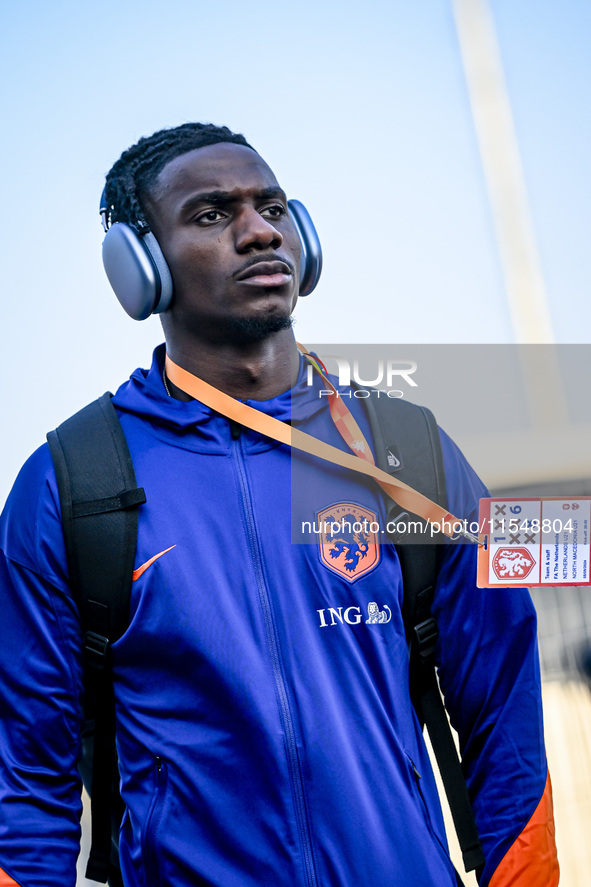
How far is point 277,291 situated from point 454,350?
0.36 metres

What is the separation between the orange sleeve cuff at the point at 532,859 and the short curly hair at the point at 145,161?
4.06ft

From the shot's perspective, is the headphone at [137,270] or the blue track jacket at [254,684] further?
the headphone at [137,270]

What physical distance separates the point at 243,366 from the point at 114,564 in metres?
0.44

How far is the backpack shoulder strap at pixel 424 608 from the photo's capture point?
1381 millimetres

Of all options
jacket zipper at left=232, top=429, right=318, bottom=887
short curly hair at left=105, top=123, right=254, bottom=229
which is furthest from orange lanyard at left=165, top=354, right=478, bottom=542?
short curly hair at left=105, top=123, right=254, bottom=229

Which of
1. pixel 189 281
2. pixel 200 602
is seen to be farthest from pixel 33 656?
pixel 189 281

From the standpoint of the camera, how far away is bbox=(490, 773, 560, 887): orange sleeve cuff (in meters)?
1.33

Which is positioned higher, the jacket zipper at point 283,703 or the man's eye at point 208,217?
the man's eye at point 208,217

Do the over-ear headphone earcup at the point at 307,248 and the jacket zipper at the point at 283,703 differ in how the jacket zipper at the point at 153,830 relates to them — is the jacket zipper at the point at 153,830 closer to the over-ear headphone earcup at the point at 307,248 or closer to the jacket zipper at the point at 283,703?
the jacket zipper at the point at 283,703

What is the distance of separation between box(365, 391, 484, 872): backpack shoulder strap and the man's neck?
0.23 metres

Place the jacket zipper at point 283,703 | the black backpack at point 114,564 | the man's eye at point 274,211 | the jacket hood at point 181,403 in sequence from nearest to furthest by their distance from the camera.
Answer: the jacket zipper at point 283,703 < the black backpack at point 114,564 < the jacket hood at point 181,403 < the man's eye at point 274,211

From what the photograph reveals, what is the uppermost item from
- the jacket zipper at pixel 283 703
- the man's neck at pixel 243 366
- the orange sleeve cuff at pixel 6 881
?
the man's neck at pixel 243 366

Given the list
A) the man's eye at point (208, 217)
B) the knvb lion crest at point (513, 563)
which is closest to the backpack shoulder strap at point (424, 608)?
the knvb lion crest at point (513, 563)

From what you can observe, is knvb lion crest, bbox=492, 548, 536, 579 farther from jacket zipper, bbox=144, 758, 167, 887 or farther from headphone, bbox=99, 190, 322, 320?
headphone, bbox=99, 190, 322, 320
